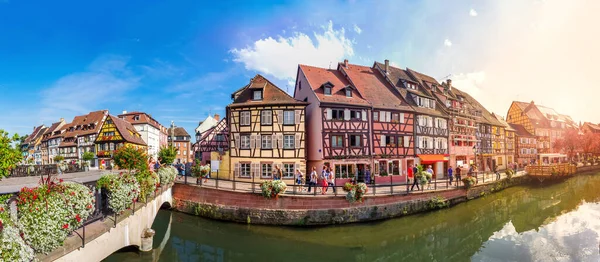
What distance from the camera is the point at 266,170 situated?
24297 mm

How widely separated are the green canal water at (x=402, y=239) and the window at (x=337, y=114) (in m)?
9.73

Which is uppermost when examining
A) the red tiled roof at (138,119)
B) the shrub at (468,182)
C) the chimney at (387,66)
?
the chimney at (387,66)

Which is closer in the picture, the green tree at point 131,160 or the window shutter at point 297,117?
the green tree at point 131,160

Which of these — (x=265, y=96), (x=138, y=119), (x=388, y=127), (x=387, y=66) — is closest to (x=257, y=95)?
(x=265, y=96)

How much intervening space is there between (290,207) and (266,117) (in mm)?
9207

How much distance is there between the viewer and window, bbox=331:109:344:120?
25062mm

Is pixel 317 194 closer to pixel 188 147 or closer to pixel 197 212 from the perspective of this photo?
pixel 197 212

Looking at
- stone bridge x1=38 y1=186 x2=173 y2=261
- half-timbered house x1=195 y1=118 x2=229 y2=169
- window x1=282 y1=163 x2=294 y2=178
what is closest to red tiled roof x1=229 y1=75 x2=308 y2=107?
window x1=282 y1=163 x2=294 y2=178

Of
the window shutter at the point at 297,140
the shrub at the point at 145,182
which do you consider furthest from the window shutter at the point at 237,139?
the shrub at the point at 145,182

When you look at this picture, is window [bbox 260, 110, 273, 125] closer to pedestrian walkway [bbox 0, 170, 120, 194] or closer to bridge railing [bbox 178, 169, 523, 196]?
bridge railing [bbox 178, 169, 523, 196]

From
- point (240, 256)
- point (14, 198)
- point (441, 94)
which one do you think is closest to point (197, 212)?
point (240, 256)

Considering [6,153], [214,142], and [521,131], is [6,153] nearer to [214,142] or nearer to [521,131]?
[214,142]

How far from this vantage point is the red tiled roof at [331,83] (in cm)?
2550

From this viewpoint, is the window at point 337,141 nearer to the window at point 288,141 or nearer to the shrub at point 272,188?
the window at point 288,141
